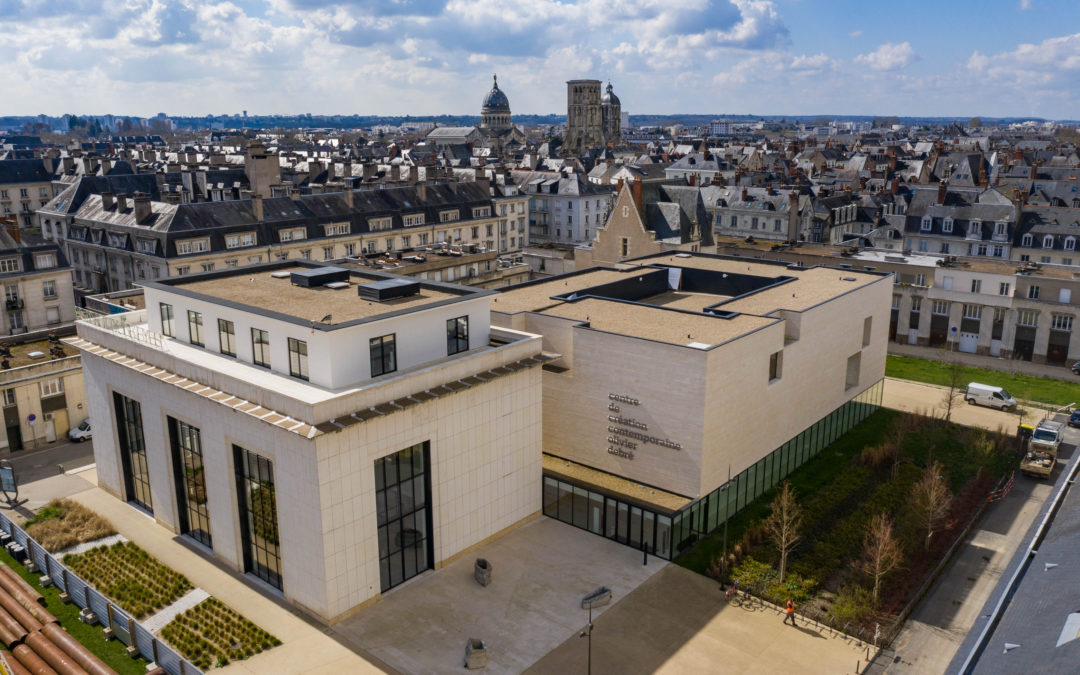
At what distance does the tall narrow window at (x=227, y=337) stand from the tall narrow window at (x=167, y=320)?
4.75 metres

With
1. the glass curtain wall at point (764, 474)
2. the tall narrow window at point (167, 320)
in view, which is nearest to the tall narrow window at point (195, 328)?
the tall narrow window at point (167, 320)

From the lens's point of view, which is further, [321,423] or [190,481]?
[190,481]

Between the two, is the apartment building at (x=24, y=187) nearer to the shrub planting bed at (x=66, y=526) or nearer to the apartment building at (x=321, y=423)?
the shrub planting bed at (x=66, y=526)

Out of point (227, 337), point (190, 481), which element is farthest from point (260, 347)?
point (190, 481)

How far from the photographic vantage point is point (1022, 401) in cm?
6391

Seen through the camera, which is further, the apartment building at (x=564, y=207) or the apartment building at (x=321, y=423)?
the apartment building at (x=564, y=207)

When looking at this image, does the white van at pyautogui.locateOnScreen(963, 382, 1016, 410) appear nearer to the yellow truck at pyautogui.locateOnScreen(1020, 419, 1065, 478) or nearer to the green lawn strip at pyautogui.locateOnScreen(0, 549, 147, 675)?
the yellow truck at pyautogui.locateOnScreen(1020, 419, 1065, 478)

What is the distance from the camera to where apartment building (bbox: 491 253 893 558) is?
1641 inches

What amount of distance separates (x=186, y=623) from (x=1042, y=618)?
32.5 meters

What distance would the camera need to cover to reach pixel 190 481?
41469mm

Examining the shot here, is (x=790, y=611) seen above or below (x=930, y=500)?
below

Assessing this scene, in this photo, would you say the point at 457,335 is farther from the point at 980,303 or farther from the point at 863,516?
the point at 980,303

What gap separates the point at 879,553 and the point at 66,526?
4081 centimetres

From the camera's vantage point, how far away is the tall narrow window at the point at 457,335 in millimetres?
41500
